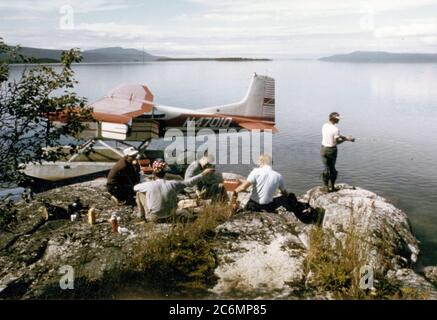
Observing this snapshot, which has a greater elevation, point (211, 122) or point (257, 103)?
point (257, 103)

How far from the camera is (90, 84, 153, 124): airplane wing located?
11195mm

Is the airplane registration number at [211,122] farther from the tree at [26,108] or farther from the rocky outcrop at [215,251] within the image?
the tree at [26,108]

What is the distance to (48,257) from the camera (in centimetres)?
576

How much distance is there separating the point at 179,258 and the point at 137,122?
7215 millimetres

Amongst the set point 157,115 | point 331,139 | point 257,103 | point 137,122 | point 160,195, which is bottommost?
point 160,195

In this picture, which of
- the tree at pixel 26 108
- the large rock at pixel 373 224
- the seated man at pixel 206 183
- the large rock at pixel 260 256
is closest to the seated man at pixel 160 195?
the large rock at pixel 260 256

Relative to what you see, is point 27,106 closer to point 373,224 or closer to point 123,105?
point 373,224

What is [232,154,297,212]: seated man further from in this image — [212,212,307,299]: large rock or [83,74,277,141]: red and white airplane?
[83,74,277,141]: red and white airplane

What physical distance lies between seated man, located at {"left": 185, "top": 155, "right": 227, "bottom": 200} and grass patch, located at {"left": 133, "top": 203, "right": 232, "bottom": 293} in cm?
174

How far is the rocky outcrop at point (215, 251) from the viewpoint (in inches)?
191

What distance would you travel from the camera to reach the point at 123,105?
39.1ft

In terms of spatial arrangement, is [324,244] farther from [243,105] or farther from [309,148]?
[309,148]

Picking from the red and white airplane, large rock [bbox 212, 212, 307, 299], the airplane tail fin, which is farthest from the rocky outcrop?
the airplane tail fin

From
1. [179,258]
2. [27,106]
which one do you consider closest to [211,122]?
[179,258]
